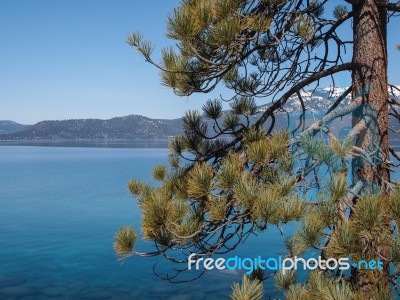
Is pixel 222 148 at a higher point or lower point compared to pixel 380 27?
lower

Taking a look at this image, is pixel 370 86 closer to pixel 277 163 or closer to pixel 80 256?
pixel 277 163

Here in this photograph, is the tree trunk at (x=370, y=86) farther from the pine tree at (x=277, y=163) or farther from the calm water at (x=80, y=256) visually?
the calm water at (x=80, y=256)

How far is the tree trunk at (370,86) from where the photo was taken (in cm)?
409

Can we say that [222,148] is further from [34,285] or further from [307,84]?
[34,285]

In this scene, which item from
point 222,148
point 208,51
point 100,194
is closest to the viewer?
point 208,51

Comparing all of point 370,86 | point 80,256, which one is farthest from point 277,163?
point 80,256

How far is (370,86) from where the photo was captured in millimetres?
4156

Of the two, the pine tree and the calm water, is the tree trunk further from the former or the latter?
the calm water

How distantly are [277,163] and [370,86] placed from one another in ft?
Result: 4.41

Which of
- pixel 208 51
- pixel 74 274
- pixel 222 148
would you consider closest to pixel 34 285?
pixel 74 274

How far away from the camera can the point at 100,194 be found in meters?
35.8

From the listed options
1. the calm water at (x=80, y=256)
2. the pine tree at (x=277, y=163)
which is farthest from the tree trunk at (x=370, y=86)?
the calm water at (x=80, y=256)

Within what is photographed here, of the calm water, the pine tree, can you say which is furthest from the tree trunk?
the calm water

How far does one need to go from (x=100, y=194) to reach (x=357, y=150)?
1317 inches
